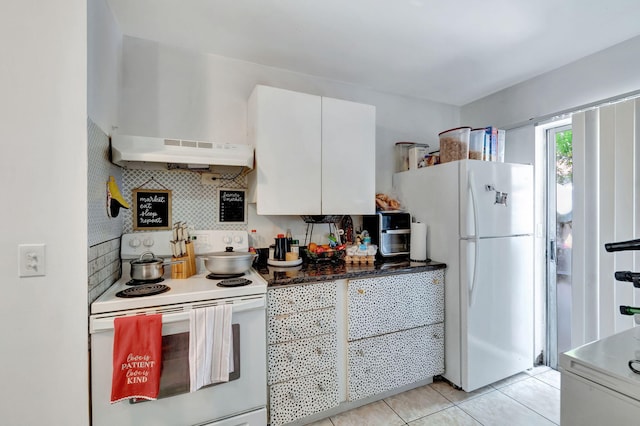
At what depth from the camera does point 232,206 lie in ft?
7.14

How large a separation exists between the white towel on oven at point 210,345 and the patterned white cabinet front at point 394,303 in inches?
31.3

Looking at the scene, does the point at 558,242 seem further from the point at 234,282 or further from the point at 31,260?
the point at 31,260

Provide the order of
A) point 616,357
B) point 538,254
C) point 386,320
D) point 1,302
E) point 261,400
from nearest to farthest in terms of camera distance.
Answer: point 616,357 → point 1,302 → point 261,400 → point 386,320 → point 538,254

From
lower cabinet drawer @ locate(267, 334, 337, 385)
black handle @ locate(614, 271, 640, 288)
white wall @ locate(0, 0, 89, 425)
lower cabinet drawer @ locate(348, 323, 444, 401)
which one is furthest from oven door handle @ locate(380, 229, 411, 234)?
white wall @ locate(0, 0, 89, 425)

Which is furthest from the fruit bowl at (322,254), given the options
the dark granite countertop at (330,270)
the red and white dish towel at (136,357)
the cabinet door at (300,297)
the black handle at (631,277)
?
the black handle at (631,277)

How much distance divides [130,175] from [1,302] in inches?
39.3

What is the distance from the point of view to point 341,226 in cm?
257

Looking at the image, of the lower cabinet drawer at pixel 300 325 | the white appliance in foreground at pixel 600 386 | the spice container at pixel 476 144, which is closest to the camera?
the white appliance in foreground at pixel 600 386

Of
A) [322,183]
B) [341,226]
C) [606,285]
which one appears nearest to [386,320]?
[341,226]

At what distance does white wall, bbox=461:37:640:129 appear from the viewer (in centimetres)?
193

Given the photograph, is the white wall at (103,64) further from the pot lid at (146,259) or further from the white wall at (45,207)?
the pot lid at (146,259)

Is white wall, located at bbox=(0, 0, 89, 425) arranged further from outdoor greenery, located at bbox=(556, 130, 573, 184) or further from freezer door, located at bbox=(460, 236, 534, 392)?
outdoor greenery, located at bbox=(556, 130, 573, 184)

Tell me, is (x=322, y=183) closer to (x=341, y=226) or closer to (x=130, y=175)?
(x=341, y=226)

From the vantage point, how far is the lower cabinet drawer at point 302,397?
1.65m
